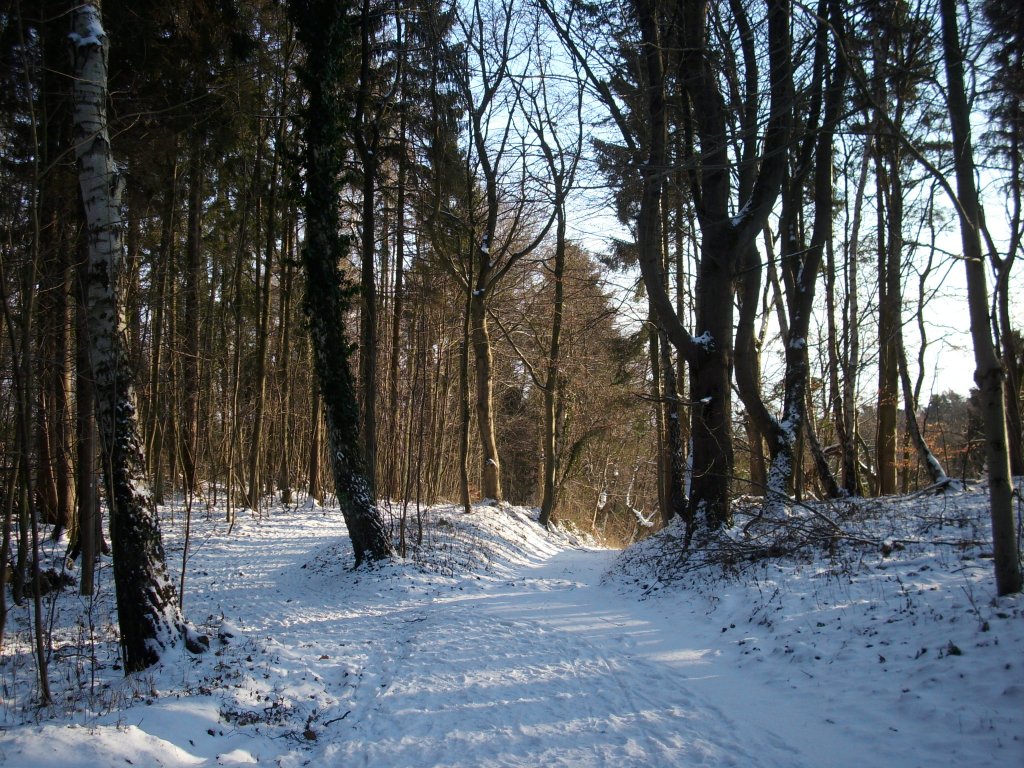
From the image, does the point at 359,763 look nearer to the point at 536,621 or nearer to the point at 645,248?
the point at 536,621

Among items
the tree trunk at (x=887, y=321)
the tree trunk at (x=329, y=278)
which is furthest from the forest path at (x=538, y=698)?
the tree trunk at (x=887, y=321)

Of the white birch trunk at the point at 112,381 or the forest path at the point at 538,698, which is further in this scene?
the white birch trunk at the point at 112,381

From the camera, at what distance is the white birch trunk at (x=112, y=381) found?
18.4ft

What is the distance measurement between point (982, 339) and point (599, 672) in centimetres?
450

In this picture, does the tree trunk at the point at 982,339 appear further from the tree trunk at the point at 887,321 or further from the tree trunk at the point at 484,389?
the tree trunk at the point at 484,389

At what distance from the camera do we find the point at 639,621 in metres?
7.45

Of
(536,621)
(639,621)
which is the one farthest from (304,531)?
(639,621)

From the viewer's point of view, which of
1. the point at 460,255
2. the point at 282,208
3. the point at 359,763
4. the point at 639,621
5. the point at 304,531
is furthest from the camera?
the point at 460,255

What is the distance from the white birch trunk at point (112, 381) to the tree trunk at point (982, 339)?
7.49m

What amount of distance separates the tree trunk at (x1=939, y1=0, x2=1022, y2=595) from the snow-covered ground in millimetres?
438

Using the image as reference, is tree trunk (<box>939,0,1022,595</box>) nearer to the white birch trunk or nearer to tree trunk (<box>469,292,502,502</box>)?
the white birch trunk

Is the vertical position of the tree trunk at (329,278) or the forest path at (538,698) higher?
the tree trunk at (329,278)

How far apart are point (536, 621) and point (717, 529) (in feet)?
12.4

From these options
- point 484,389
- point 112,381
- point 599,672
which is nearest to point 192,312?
point 484,389
